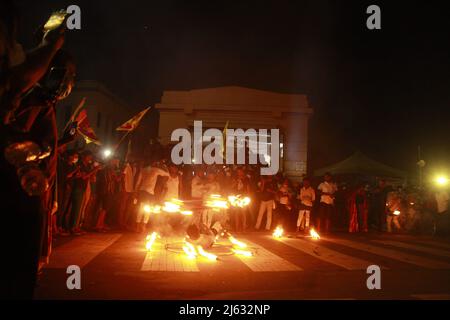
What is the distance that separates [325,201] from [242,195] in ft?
11.4

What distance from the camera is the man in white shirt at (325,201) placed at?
48.8ft

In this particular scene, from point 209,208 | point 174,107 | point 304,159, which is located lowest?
point 209,208

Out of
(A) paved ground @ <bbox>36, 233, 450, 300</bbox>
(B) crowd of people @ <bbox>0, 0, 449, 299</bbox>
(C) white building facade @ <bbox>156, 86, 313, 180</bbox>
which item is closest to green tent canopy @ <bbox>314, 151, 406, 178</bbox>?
(C) white building facade @ <bbox>156, 86, 313, 180</bbox>

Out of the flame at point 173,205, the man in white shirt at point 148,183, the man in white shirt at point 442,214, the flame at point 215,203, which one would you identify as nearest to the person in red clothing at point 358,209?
the man in white shirt at point 442,214

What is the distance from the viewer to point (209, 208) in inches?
344

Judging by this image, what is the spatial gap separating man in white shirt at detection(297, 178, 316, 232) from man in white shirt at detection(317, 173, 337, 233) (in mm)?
498

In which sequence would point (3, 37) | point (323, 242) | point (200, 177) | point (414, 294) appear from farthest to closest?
point (200, 177)
point (323, 242)
point (414, 294)
point (3, 37)

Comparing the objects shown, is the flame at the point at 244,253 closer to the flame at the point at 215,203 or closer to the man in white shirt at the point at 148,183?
the flame at the point at 215,203

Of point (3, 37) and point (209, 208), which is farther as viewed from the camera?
point (209, 208)

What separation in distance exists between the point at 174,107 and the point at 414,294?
18.1m

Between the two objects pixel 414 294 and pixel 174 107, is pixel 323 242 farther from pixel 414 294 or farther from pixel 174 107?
pixel 174 107

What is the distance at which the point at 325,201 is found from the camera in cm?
1489

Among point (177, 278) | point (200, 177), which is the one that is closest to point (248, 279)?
point (177, 278)
